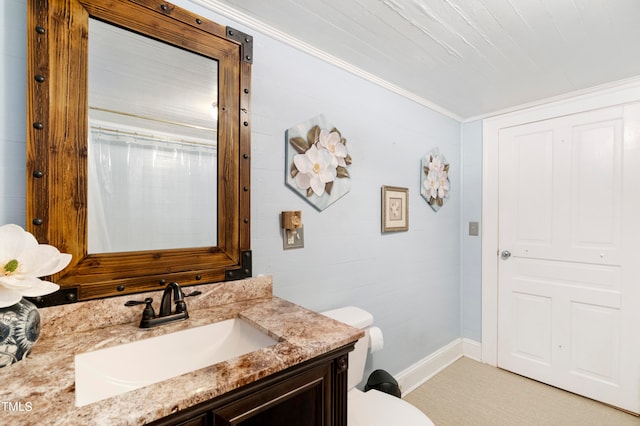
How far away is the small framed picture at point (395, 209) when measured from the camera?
6.82ft

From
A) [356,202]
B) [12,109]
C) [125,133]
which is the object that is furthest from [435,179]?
[12,109]

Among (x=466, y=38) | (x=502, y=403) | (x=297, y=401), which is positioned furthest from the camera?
(x=502, y=403)

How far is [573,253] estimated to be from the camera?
222cm

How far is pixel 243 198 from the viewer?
1.36 metres

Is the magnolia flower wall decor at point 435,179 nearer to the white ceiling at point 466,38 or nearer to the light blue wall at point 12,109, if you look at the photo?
the white ceiling at point 466,38

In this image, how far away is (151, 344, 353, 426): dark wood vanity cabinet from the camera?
27.4 inches

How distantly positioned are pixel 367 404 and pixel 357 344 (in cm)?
26

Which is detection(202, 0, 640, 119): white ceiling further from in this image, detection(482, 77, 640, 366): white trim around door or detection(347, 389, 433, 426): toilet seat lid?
detection(347, 389, 433, 426): toilet seat lid

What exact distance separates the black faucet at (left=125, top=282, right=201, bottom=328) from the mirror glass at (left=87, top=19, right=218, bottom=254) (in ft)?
0.63

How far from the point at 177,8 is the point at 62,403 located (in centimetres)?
130

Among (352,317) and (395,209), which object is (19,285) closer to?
(352,317)

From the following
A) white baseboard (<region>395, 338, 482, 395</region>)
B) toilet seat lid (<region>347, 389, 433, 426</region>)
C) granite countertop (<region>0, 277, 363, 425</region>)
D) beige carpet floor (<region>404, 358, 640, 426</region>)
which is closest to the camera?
granite countertop (<region>0, 277, 363, 425</region>)

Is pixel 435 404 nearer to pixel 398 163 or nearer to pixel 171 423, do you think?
pixel 398 163

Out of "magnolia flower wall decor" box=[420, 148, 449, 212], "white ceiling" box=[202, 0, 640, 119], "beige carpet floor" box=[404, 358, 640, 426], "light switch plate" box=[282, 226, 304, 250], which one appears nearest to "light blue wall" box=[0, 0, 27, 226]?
"white ceiling" box=[202, 0, 640, 119]
